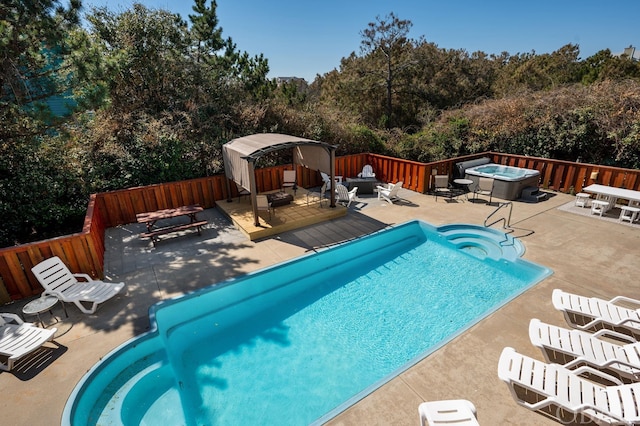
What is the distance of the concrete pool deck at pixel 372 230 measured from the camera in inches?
141

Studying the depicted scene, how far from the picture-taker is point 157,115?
11.1m


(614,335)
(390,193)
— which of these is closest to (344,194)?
(390,193)

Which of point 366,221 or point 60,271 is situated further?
point 366,221

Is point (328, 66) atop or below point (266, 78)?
atop

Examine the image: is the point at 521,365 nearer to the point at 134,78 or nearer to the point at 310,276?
the point at 310,276

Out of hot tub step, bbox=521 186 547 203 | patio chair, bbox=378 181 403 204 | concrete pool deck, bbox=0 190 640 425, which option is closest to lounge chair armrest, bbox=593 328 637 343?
concrete pool deck, bbox=0 190 640 425

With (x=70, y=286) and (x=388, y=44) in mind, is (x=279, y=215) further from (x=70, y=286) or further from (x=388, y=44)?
(x=388, y=44)

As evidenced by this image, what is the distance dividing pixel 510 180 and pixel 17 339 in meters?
12.6

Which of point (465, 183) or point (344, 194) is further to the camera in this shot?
point (465, 183)

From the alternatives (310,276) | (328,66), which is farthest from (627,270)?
(328,66)

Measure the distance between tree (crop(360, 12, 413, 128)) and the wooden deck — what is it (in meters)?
12.5

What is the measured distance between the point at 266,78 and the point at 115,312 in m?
12.8

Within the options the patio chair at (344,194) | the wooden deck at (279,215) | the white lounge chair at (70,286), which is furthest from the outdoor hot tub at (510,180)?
the white lounge chair at (70,286)

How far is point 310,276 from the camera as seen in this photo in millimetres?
6805
